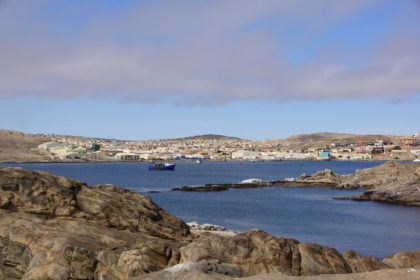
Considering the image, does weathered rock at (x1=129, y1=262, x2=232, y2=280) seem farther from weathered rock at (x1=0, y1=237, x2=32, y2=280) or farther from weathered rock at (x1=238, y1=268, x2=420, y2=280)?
weathered rock at (x1=0, y1=237, x2=32, y2=280)

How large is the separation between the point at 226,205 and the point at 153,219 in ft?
121

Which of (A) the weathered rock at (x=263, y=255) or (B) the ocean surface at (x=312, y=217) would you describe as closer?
(A) the weathered rock at (x=263, y=255)

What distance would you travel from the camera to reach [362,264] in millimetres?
13672

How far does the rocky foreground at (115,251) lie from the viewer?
1223 cm

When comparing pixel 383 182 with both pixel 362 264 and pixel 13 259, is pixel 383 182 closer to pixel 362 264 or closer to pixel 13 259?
pixel 362 264

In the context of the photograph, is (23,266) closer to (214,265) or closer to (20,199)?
(20,199)

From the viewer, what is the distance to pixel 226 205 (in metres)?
53.7

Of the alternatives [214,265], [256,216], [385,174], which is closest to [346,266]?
[214,265]

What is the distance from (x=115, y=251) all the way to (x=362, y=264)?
6606 millimetres

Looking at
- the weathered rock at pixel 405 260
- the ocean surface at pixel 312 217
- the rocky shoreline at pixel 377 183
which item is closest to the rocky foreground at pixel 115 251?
the weathered rock at pixel 405 260

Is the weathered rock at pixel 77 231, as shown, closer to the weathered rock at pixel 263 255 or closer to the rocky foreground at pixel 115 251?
the rocky foreground at pixel 115 251

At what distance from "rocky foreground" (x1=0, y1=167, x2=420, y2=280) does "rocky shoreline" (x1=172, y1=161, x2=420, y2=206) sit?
43.1 m

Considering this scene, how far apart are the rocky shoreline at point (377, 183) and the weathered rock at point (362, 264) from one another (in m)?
41.5

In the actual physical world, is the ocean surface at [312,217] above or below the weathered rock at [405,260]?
below
